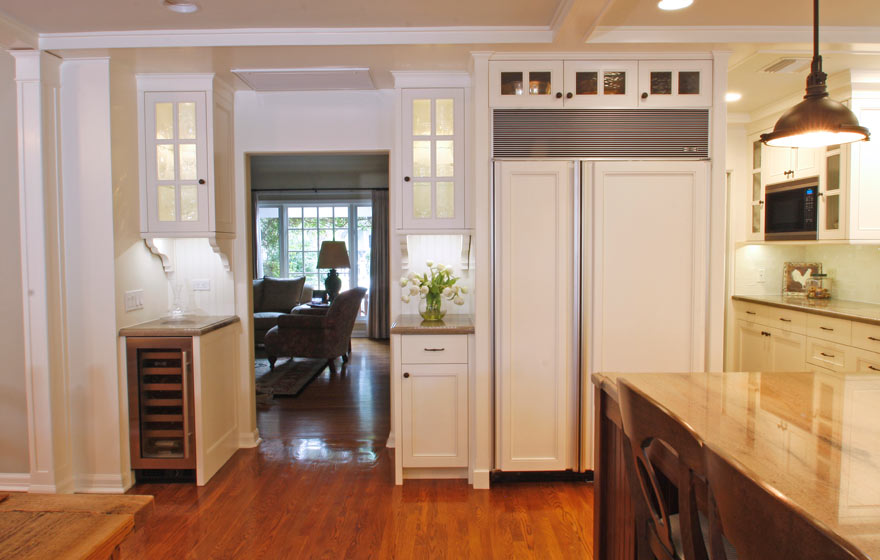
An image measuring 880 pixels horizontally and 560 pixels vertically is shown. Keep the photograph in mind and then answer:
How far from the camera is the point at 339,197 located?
7.96m

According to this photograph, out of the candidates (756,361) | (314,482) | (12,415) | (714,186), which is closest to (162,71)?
(12,415)

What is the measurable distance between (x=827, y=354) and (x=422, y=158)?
2.78m

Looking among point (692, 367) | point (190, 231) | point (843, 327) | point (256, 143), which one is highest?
point (256, 143)

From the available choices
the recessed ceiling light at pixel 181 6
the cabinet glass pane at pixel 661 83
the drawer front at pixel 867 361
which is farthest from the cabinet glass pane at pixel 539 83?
the drawer front at pixel 867 361

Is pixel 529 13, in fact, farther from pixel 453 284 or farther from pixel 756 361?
pixel 756 361

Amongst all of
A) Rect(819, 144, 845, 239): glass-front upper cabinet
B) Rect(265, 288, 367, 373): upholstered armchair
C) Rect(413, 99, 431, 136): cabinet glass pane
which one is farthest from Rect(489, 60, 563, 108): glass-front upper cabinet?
Rect(265, 288, 367, 373): upholstered armchair

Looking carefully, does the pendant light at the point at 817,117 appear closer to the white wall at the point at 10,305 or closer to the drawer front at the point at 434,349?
the drawer front at the point at 434,349

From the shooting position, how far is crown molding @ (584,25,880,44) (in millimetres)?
2646

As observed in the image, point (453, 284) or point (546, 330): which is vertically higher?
point (453, 284)

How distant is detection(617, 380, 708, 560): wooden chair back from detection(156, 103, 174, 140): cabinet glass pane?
3038mm

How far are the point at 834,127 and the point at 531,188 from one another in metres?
1.49

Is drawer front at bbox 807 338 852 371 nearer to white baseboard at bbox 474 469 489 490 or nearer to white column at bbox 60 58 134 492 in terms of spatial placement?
white baseboard at bbox 474 469 489 490

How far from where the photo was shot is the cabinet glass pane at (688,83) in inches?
115

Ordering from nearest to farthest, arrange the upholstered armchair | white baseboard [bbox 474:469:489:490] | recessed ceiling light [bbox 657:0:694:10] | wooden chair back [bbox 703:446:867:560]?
wooden chair back [bbox 703:446:867:560], recessed ceiling light [bbox 657:0:694:10], white baseboard [bbox 474:469:489:490], the upholstered armchair
